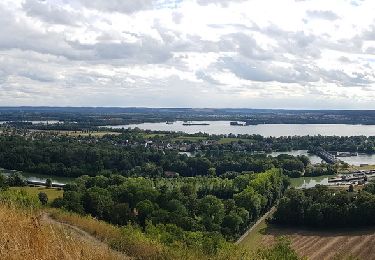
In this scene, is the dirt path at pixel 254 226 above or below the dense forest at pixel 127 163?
below

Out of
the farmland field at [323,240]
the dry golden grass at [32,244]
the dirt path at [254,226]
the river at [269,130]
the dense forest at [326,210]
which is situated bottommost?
the dirt path at [254,226]

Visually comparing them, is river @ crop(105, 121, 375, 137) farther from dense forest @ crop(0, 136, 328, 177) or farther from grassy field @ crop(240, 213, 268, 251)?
grassy field @ crop(240, 213, 268, 251)

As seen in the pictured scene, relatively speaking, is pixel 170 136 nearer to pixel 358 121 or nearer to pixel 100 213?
pixel 100 213

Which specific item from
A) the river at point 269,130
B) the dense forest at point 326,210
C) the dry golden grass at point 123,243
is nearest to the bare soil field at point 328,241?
the dense forest at point 326,210

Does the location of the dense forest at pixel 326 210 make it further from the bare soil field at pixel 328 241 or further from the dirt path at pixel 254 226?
the dirt path at pixel 254 226

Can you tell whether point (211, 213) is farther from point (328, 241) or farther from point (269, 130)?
point (269, 130)

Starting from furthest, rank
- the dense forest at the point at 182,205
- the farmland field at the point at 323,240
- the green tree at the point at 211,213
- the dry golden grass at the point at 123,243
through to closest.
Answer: the green tree at the point at 211,213
the dense forest at the point at 182,205
the farmland field at the point at 323,240
the dry golden grass at the point at 123,243

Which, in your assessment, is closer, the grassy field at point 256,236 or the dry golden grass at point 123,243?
the dry golden grass at point 123,243
